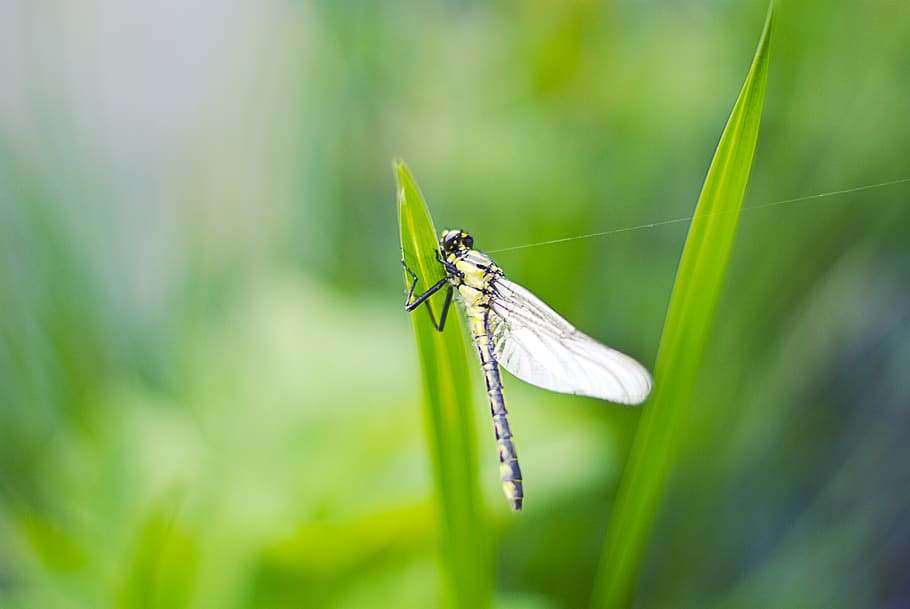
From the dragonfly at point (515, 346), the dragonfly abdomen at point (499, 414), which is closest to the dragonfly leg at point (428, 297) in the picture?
the dragonfly at point (515, 346)

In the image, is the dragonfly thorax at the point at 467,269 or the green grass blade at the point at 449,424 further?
the dragonfly thorax at the point at 467,269

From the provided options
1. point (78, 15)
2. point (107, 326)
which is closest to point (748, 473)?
point (107, 326)

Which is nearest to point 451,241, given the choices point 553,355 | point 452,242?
point 452,242

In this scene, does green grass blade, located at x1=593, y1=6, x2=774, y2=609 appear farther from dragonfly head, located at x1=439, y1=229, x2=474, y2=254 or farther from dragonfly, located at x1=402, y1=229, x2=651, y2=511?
dragonfly head, located at x1=439, y1=229, x2=474, y2=254

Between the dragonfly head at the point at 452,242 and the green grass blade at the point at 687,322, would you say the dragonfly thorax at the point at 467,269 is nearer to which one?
the dragonfly head at the point at 452,242

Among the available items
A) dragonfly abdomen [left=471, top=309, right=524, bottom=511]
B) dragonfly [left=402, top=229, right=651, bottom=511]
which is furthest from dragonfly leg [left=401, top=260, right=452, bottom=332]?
dragonfly abdomen [left=471, top=309, right=524, bottom=511]
